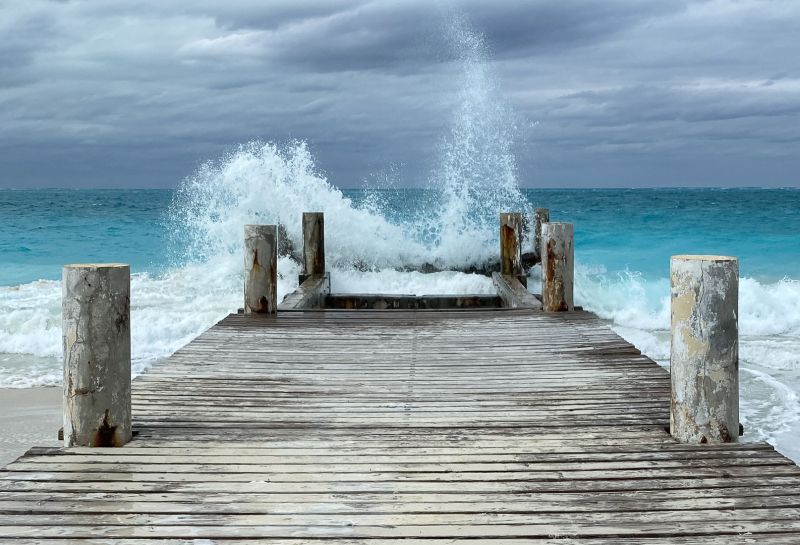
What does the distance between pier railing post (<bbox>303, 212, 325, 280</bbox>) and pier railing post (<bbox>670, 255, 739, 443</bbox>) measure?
7.66 meters

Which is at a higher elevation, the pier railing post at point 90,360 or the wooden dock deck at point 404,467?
the pier railing post at point 90,360

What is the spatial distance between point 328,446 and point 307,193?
10.8 metres

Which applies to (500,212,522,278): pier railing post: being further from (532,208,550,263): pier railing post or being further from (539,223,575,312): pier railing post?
(539,223,575,312): pier railing post

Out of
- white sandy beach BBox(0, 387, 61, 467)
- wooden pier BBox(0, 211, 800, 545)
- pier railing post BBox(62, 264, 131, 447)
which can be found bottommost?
white sandy beach BBox(0, 387, 61, 467)

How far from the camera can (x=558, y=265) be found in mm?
7480

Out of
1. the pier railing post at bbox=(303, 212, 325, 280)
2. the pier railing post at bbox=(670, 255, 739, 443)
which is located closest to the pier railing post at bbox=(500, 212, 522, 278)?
the pier railing post at bbox=(303, 212, 325, 280)

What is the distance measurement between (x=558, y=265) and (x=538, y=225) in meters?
5.94

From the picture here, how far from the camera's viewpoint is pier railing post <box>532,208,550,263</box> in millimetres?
12758

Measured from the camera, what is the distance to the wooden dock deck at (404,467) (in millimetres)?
2812

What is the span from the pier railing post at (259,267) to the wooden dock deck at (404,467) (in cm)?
203

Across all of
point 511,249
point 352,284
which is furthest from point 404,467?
point 352,284

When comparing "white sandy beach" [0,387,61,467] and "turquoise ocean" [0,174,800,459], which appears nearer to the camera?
"white sandy beach" [0,387,61,467]

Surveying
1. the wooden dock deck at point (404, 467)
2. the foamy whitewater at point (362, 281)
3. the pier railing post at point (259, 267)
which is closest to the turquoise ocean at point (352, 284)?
the foamy whitewater at point (362, 281)

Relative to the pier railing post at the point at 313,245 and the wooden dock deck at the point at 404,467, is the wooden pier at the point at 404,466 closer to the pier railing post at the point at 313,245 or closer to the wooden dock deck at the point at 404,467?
the wooden dock deck at the point at 404,467
